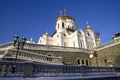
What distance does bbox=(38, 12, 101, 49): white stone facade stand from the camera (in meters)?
35.7

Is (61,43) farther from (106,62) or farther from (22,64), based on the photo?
(22,64)

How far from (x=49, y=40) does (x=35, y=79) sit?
3400 centimetres

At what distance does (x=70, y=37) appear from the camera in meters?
37.8

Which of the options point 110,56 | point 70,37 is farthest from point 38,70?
point 70,37

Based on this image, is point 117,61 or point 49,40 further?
point 49,40

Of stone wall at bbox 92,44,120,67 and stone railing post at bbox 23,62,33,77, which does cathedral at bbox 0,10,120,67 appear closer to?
stone wall at bbox 92,44,120,67

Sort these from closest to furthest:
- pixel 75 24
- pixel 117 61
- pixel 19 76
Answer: pixel 19 76
pixel 117 61
pixel 75 24

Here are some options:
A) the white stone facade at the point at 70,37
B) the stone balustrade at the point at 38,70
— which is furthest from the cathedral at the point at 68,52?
the stone balustrade at the point at 38,70

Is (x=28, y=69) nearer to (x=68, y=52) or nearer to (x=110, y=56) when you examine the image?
(x=68, y=52)

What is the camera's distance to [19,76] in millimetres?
7211

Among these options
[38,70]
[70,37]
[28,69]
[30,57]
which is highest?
[70,37]

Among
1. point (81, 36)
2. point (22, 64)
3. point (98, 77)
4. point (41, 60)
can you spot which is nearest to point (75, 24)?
point (81, 36)

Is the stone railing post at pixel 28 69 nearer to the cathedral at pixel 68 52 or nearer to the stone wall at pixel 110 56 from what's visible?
the cathedral at pixel 68 52

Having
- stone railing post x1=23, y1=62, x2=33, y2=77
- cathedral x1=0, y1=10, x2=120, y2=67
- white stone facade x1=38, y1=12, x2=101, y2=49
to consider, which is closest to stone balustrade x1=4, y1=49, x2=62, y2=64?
cathedral x1=0, y1=10, x2=120, y2=67
